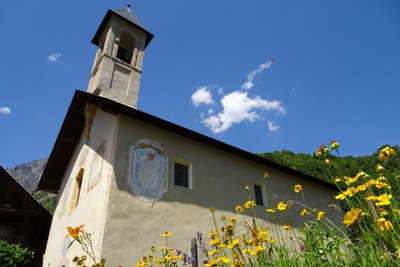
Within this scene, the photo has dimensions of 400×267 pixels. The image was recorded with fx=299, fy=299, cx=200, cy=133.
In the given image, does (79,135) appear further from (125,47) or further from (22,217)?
(125,47)

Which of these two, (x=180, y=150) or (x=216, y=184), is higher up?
(x=180, y=150)

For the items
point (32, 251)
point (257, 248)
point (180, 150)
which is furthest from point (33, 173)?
point (257, 248)

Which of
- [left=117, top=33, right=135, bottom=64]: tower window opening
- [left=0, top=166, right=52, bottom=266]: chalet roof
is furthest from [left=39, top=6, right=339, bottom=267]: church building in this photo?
[left=0, top=166, right=52, bottom=266]: chalet roof

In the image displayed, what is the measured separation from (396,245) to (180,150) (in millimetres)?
7930

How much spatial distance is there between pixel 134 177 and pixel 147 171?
0.44 m

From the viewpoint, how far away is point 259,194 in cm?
1130

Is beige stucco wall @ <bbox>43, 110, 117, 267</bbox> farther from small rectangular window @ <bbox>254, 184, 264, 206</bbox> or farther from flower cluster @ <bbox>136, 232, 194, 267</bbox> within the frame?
small rectangular window @ <bbox>254, 184, 264, 206</bbox>

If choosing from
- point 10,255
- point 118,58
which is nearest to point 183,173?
point 10,255

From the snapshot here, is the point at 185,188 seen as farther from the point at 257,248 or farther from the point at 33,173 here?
the point at 33,173

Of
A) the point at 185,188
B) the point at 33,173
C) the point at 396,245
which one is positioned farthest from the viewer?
the point at 33,173

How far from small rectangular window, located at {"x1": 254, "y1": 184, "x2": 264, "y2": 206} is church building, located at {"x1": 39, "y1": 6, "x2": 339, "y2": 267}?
4 centimetres

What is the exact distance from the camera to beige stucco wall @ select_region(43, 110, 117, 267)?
7262 millimetres

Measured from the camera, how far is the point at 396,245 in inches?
61.4

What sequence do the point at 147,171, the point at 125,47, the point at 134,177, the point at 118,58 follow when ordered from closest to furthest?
the point at 134,177 → the point at 147,171 → the point at 118,58 → the point at 125,47
